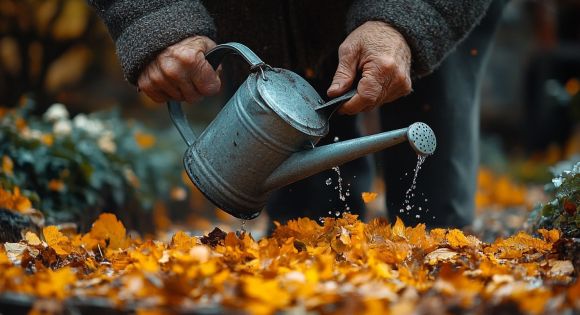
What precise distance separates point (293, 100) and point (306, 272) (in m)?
0.49

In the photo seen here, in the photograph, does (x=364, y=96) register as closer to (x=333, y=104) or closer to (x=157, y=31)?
(x=333, y=104)

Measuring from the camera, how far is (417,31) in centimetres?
203

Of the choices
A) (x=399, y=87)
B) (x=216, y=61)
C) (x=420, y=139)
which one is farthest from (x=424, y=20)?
(x=216, y=61)

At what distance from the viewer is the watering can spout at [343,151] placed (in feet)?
5.68

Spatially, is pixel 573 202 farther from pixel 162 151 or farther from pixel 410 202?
pixel 162 151

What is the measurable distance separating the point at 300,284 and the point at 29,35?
4.29m

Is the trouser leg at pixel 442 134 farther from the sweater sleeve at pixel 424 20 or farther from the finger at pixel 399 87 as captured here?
the finger at pixel 399 87

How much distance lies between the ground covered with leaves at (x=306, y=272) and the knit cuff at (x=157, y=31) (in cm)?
44

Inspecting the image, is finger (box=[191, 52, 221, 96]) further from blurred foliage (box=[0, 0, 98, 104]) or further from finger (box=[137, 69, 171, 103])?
blurred foliage (box=[0, 0, 98, 104])

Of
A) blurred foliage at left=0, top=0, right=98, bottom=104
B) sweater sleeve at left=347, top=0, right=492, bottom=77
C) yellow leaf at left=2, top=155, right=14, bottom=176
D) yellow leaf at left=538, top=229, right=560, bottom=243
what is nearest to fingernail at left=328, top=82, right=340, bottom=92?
sweater sleeve at left=347, top=0, right=492, bottom=77

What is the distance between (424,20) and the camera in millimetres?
2049

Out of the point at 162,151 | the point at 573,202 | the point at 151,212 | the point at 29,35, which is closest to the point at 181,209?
the point at 162,151

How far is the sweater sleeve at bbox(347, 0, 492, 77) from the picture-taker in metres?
2.02

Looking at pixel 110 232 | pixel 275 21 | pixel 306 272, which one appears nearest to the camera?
pixel 306 272
